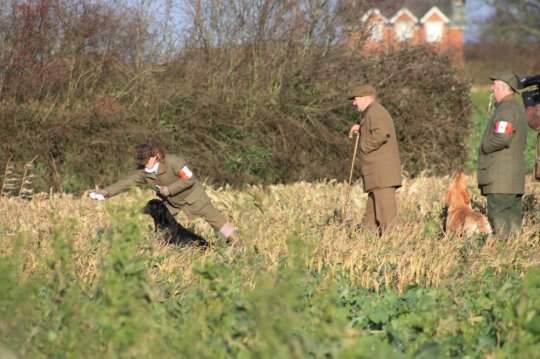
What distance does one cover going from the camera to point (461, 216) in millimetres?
8227

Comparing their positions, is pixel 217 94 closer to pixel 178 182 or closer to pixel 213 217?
pixel 213 217

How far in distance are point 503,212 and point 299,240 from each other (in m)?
3.36

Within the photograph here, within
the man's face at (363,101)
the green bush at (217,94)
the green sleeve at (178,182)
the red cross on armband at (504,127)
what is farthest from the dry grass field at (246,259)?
the green bush at (217,94)

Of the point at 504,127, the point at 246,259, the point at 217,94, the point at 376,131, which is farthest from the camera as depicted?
the point at 217,94

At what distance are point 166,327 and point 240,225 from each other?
160 inches

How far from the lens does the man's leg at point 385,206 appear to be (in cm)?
846

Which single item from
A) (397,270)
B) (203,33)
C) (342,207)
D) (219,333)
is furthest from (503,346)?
(203,33)

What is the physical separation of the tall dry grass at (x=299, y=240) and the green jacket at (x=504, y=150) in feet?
1.68

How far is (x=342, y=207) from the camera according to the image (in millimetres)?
9977

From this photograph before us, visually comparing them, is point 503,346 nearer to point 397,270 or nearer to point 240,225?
point 397,270

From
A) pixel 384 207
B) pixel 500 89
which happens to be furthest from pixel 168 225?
pixel 500 89

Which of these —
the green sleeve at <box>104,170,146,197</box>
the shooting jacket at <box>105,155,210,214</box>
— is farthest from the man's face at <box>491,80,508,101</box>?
the green sleeve at <box>104,170,146,197</box>

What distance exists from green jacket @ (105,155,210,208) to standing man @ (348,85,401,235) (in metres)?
1.58

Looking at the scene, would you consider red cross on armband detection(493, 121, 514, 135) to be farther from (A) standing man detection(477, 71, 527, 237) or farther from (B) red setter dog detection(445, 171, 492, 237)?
(B) red setter dog detection(445, 171, 492, 237)
